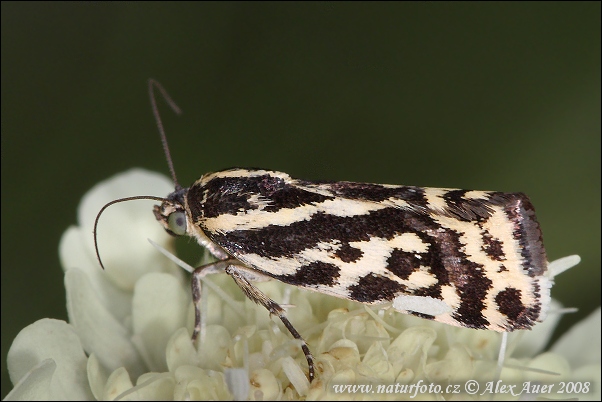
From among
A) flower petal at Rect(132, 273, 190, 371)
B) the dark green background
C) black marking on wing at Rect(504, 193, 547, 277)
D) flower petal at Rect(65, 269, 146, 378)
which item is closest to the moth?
black marking on wing at Rect(504, 193, 547, 277)

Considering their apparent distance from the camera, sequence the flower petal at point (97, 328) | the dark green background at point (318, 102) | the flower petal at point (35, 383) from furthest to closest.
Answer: the dark green background at point (318, 102) → the flower petal at point (97, 328) → the flower petal at point (35, 383)

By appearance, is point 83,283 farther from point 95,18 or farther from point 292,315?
point 95,18

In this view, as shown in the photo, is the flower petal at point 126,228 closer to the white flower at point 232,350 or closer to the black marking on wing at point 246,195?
the white flower at point 232,350

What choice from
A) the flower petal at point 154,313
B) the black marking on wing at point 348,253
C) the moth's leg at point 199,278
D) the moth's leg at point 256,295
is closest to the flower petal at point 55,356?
the flower petal at point 154,313

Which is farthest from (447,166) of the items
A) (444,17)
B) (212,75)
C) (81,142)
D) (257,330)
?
(81,142)

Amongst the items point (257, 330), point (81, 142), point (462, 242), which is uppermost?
point (81, 142)

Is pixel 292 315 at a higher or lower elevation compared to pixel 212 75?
lower

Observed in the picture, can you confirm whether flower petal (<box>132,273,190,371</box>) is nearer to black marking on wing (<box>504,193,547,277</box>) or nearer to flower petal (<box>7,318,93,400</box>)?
flower petal (<box>7,318,93,400</box>)

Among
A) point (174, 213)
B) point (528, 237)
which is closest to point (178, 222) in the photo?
point (174, 213)
